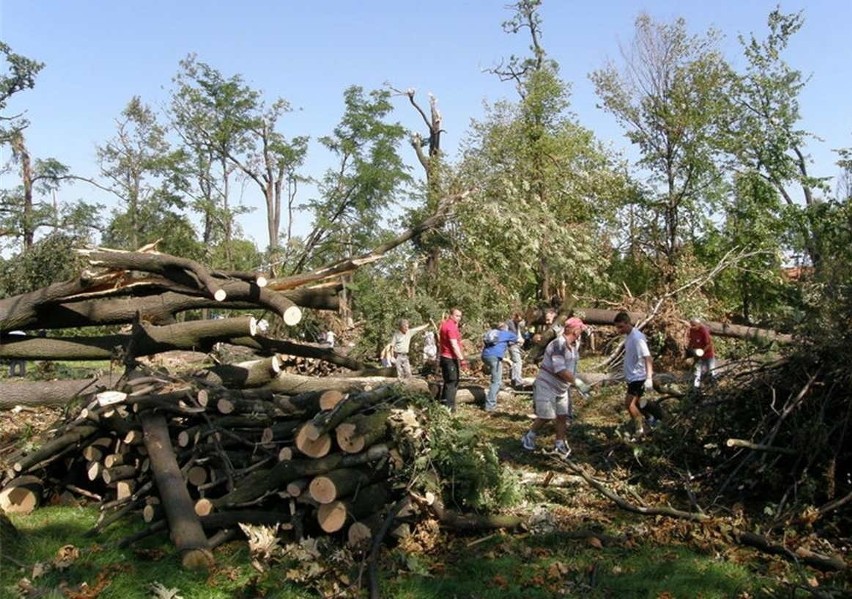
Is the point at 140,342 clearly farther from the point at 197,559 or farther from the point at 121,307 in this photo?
the point at 197,559

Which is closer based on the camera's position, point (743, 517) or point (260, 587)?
point (260, 587)

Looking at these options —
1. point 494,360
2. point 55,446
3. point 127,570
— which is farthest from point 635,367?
point 55,446

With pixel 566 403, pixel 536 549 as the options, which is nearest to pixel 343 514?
pixel 536 549

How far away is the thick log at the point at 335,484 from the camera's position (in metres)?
5.04

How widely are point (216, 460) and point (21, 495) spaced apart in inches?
69.7

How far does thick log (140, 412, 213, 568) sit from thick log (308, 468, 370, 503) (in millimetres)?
832

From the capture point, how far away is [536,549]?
5234 millimetres

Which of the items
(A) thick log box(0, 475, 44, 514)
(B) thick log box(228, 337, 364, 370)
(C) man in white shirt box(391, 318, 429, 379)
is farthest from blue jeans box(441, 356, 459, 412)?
(A) thick log box(0, 475, 44, 514)

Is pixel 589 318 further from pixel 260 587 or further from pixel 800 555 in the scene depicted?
pixel 260 587

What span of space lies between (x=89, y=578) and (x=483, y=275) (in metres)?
13.0

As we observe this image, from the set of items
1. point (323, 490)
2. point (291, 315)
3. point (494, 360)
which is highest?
point (291, 315)

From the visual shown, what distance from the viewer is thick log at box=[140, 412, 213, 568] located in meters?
4.81

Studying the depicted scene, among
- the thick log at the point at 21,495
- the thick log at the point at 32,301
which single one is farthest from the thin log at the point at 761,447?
the thick log at the point at 32,301

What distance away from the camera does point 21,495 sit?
6070 millimetres
